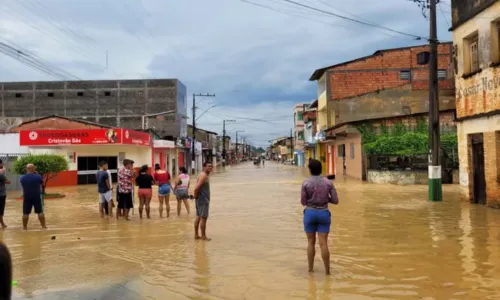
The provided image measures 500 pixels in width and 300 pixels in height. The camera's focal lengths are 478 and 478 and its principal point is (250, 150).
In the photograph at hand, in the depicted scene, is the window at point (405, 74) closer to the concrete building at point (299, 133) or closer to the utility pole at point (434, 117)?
the utility pole at point (434, 117)

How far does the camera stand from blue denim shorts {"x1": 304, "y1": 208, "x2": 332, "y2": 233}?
6594mm

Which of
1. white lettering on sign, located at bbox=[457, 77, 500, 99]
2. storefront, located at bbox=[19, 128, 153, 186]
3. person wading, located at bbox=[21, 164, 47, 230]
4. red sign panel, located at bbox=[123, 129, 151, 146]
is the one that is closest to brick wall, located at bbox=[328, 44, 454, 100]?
red sign panel, located at bbox=[123, 129, 151, 146]

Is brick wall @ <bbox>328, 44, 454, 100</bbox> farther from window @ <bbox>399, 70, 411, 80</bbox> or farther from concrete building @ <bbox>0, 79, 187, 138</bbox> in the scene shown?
concrete building @ <bbox>0, 79, 187, 138</bbox>

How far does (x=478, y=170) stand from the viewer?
50.2ft

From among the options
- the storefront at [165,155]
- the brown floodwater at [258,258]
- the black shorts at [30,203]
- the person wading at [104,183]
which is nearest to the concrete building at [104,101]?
the storefront at [165,155]

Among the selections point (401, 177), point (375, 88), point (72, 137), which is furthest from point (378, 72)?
point (72, 137)

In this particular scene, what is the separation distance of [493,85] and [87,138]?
24711 millimetres

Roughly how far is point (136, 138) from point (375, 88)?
23496 millimetres

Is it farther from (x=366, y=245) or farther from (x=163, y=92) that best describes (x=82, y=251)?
(x=163, y=92)

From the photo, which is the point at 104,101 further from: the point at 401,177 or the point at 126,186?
the point at 126,186

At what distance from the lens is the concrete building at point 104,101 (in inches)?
2221

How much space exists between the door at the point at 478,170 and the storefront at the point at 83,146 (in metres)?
21.7

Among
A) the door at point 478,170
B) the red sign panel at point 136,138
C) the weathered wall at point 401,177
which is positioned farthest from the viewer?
the red sign panel at point 136,138

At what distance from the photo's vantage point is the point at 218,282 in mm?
6367
